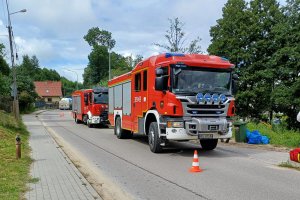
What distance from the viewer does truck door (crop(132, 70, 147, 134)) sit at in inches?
575

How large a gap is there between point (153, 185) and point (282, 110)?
2784 centimetres

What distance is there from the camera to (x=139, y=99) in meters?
15.2

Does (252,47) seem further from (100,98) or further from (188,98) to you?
(188,98)

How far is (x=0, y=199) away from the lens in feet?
21.8

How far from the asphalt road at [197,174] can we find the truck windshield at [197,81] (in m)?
2.10

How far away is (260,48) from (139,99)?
81.2 ft

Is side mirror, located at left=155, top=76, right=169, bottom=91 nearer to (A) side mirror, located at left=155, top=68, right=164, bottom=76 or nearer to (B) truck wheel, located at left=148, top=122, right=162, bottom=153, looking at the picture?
(A) side mirror, located at left=155, top=68, right=164, bottom=76

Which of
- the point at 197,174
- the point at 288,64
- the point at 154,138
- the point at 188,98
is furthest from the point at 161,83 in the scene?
the point at 288,64

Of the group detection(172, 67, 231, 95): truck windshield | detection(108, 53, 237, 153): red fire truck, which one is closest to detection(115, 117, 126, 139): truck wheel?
detection(108, 53, 237, 153): red fire truck

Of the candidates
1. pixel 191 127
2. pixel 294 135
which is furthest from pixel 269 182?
pixel 294 135

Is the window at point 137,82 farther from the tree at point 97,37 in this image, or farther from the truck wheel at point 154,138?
the tree at point 97,37

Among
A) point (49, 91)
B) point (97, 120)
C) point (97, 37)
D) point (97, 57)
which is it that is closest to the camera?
point (97, 120)

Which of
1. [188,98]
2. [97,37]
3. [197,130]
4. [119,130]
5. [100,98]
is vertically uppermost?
[97,37]

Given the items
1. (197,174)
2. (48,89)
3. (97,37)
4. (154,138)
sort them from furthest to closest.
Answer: (48,89), (97,37), (154,138), (197,174)
